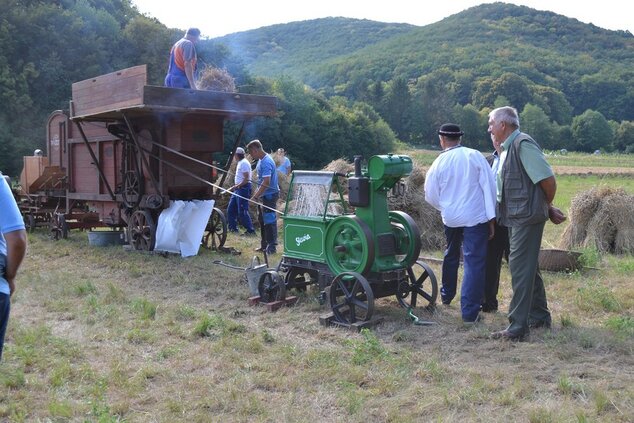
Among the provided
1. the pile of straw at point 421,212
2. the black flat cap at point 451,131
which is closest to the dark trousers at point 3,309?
the black flat cap at point 451,131

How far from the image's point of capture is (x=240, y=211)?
12664 millimetres

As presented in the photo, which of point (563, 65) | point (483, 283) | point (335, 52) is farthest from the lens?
point (335, 52)

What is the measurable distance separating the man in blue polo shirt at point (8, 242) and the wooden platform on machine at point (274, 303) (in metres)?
3.23

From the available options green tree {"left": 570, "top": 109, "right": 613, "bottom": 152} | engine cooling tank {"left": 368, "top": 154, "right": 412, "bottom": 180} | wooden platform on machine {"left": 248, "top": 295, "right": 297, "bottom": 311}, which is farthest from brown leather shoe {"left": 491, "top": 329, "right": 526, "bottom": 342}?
green tree {"left": 570, "top": 109, "right": 613, "bottom": 152}

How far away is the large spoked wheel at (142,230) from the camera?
32.0 ft

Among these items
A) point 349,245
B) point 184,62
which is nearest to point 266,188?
point 184,62

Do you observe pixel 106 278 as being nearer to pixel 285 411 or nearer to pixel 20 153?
pixel 285 411

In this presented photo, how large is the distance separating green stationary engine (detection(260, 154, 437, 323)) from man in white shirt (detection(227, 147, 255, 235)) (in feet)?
16.2

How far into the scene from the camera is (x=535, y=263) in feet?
17.2

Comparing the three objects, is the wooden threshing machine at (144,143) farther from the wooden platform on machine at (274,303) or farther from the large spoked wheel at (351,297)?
the large spoked wheel at (351,297)

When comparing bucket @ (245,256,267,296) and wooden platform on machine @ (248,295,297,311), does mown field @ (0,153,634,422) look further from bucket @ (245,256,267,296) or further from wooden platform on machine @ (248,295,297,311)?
bucket @ (245,256,267,296)

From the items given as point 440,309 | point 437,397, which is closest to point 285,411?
point 437,397

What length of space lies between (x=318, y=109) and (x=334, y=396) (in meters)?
46.8

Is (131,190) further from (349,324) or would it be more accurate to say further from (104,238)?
(349,324)
